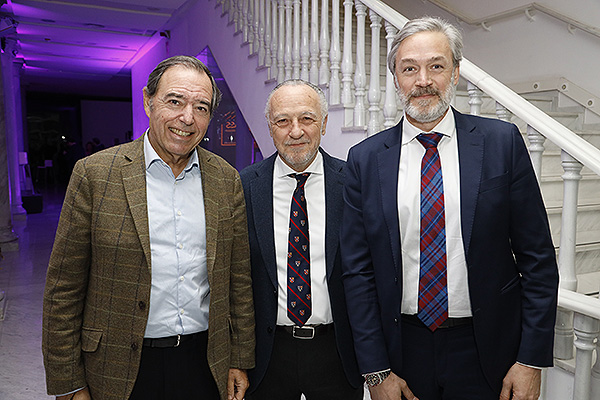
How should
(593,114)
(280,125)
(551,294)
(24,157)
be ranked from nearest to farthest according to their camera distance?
1. (551,294)
2. (280,125)
3. (593,114)
4. (24,157)

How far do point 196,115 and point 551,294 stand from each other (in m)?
1.22

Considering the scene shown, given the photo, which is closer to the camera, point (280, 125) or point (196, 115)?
point (196, 115)

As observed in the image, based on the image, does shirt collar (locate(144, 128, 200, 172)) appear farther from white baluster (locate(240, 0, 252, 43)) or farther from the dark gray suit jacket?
white baluster (locate(240, 0, 252, 43))

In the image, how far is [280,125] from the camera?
1807 mm

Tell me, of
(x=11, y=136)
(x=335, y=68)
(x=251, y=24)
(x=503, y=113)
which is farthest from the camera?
(x=11, y=136)

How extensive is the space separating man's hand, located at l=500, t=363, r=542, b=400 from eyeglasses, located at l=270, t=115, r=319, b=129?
3.43ft

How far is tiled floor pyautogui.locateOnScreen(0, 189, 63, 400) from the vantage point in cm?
308

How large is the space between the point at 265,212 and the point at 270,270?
213mm

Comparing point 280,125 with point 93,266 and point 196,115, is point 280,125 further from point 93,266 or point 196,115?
point 93,266

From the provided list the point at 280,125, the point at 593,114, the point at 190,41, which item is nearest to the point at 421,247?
the point at 280,125

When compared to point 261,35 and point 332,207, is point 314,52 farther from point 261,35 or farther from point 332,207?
point 332,207

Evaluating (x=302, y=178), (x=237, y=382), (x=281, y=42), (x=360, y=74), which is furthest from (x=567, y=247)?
(x=281, y=42)

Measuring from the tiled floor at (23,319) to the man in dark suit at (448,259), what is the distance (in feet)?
8.13

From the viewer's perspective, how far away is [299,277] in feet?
5.57
